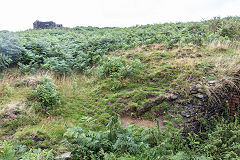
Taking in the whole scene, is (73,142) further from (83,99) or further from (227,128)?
(227,128)

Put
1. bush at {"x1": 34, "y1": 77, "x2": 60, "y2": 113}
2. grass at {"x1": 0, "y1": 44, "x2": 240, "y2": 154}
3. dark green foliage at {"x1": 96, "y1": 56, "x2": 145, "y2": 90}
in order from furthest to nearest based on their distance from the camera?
1. dark green foliage at {"x1": 96, "y1": 56, "x2": 145, "y2": 90}
2. bush at {"x1": 34, "y1": 77, "x2": 60, "y2": 113}
3. grass at {"x1": 0, "y1": 44, "x2": 240, "y2": 154}

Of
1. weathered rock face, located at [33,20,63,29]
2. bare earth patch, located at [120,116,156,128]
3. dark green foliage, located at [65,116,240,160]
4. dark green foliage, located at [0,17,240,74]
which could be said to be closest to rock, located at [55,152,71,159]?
dark green foliage, located at [65,116,240,160]

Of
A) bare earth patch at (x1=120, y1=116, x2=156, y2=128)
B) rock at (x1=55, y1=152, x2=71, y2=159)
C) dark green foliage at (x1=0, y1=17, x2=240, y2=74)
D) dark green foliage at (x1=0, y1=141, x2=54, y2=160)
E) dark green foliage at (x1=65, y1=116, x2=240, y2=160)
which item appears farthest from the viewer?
dark green foliage at (x1=0, y1=17, x2=240, y2=74)

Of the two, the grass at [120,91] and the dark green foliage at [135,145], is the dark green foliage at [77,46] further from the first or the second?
the dark green foliage at [135,145]

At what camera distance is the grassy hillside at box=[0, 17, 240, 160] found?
3773 millimetres

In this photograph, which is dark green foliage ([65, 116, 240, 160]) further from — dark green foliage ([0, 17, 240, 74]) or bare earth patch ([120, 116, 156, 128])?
dark green foliage ([0, 17, 240, 74])

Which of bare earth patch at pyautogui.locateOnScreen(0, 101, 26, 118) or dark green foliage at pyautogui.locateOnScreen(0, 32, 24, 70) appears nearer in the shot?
bare earth patch at pyautogui.locateOnScreen(0, 101, 26, 118)

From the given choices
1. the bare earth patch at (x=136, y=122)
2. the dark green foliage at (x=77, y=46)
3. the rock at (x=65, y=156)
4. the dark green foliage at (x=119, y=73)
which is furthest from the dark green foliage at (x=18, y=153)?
the dark green foliage at (x=77, y=46)

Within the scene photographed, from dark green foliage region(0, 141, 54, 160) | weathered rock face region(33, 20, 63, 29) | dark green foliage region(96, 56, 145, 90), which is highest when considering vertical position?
weathered rock face region(33, 20, 63, 29)

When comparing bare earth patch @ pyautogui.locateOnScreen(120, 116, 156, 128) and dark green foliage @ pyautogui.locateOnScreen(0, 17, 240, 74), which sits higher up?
Answer: dark green foliage @ pyautogui.locateOnScreen(0, 17, 240, 74)

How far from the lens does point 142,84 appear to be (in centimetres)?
650

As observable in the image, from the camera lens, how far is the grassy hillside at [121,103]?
3.77 metres

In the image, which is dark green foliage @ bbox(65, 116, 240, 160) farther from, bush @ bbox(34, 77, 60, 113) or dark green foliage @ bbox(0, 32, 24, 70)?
dark green foliage @ bbox(0, 32, 24, 70)

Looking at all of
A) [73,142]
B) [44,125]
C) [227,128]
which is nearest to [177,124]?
[227,128]
